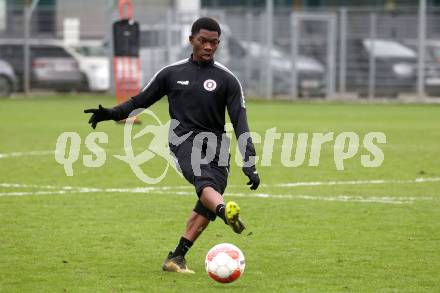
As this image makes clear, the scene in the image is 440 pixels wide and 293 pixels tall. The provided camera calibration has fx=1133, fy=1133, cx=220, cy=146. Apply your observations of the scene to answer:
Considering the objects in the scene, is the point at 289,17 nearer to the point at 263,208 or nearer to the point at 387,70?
the point at 387,70

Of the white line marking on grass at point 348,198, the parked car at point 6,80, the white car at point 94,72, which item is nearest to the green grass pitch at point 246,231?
the white line marking on grass at point 348,198

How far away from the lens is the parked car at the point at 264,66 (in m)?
36.3

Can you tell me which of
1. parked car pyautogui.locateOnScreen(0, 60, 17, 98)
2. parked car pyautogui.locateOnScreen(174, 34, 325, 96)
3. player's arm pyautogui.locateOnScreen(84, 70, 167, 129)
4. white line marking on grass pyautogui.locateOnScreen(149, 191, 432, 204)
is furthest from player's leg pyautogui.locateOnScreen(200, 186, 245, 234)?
parked car pyautogui.locateOnScreen(0, 60, 17, 98)

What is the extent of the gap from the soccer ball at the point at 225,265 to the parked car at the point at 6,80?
29.5 m

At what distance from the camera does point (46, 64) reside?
37625mm

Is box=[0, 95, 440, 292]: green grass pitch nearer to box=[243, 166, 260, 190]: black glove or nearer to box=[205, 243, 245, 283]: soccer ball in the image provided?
box=[205, 243, 245, 283]: soccer ball

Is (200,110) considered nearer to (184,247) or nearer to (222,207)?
(222,207)

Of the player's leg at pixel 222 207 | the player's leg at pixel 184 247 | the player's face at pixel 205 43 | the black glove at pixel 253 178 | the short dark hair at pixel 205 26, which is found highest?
the short dark hair at pixel 205 26

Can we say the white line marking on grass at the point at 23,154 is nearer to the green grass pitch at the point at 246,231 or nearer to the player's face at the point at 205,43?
the green grass pitch at the point at 246,231

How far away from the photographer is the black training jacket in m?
8.68

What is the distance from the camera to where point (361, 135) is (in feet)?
73.1

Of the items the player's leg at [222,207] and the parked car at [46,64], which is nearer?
the player's leg at [222,207]

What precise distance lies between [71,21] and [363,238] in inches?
1216

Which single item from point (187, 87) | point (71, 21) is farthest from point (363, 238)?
point (71, 21)
